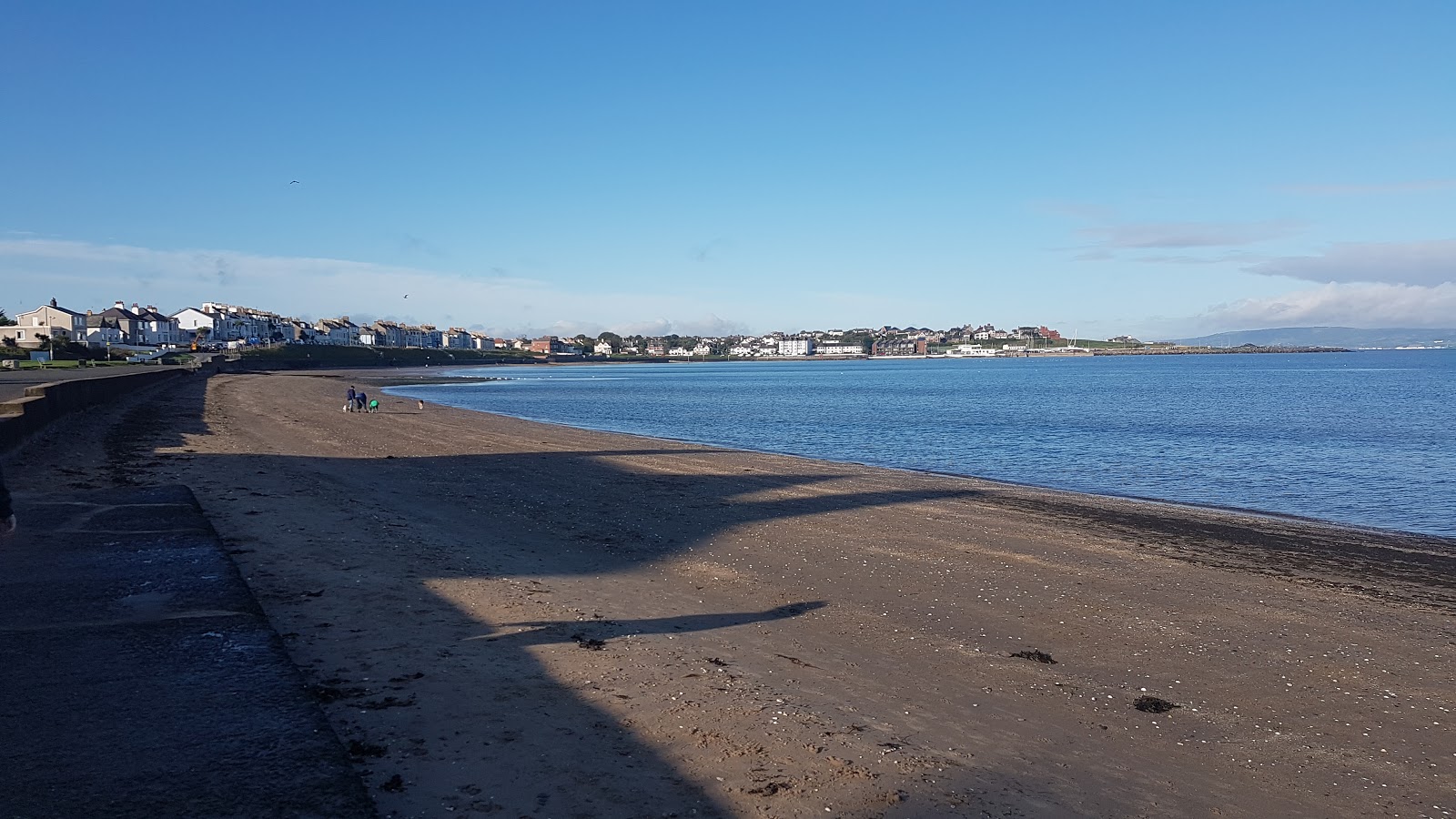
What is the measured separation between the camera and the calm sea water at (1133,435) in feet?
72.1

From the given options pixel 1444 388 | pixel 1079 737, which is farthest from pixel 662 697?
pixel 1444 388

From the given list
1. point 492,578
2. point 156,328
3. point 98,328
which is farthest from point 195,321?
point 492,578

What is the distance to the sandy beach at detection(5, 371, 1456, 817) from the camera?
17.8ft

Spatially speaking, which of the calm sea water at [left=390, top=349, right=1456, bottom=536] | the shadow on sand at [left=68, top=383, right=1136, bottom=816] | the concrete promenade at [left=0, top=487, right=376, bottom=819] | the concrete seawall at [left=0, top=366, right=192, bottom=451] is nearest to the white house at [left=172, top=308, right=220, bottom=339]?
the calm sea water at [left=390, top=349, right=1456, bottom=536]

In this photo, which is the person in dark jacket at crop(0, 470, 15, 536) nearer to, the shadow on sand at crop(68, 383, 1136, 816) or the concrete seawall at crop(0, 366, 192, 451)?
the shadow on sand at crop(68, 383, 1136, 816)

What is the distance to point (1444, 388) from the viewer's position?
73.8 metres

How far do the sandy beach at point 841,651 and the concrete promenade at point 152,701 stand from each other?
0.44 metres

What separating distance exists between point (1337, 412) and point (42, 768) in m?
56.2

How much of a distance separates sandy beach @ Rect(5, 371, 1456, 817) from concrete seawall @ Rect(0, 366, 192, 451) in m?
0.77

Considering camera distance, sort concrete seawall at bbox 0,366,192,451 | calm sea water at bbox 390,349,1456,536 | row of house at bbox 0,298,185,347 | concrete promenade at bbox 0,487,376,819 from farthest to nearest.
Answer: row of house at bbox 0,298,185,347 < calm sea water at bbox 390,349,1456,536 < concrete seawall at bbox 0,366,192,451 < concrete promenade at bbox 0,487,376,819

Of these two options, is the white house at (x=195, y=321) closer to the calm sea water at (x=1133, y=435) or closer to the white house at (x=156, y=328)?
the white house at (x=156, y=328)

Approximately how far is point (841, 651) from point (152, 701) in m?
5.14

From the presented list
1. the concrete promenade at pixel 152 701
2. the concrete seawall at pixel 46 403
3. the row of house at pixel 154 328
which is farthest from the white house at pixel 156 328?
the concrete promenade at pixel 152 701

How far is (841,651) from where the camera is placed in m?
8.26
